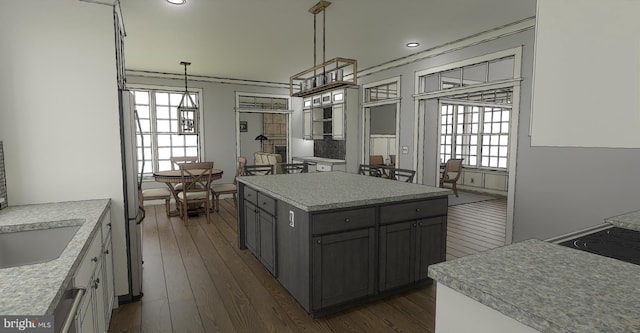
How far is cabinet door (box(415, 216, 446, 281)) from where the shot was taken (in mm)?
2660

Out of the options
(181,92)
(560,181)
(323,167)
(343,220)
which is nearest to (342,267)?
(343,220)

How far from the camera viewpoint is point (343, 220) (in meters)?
2.31

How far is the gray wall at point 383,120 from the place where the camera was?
915 centimetres

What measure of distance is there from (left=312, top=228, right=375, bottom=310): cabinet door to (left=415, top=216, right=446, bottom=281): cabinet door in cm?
47

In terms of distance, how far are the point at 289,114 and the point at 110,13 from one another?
531 cm

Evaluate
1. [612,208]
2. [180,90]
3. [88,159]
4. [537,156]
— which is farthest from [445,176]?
[88,159]

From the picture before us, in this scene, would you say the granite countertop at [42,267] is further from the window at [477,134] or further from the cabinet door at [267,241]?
the window at [477,134]

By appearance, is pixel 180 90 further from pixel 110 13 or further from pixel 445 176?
pixel 445 176

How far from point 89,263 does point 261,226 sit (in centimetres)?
157

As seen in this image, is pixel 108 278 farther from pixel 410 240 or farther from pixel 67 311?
pixel 410 240

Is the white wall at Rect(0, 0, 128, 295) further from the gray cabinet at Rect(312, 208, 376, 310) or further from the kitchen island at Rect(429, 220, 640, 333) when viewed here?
the kitchen island at Rect(429, 220, 640, 333)

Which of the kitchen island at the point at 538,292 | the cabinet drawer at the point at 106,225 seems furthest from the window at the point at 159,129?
the kitchen island at the point at 538,292

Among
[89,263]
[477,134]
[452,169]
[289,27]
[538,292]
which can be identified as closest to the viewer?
[538,292]

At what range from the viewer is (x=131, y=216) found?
2600 millimetres
